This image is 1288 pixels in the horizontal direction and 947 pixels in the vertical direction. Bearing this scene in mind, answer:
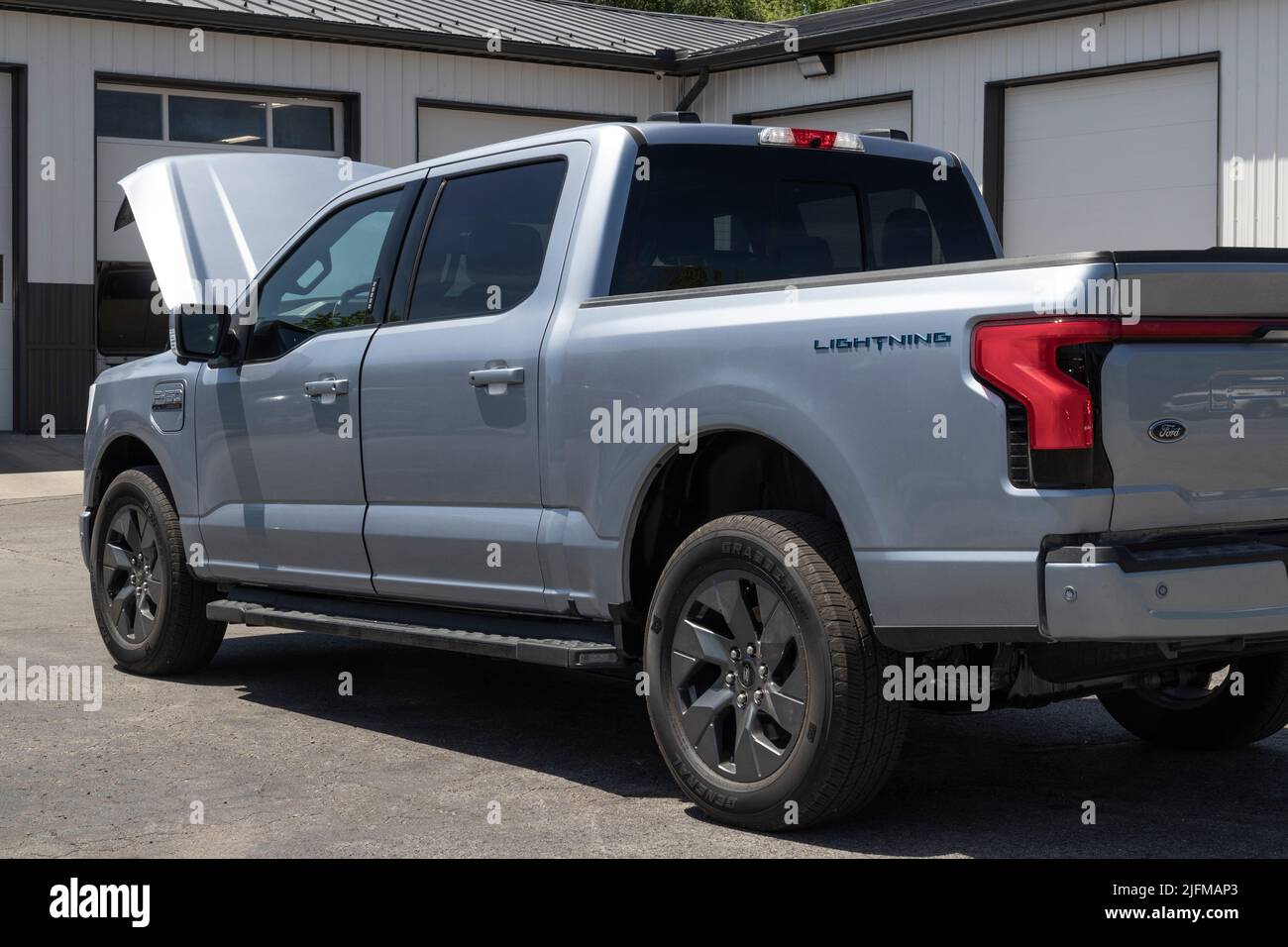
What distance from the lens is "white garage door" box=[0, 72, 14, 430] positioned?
1922 centimetres

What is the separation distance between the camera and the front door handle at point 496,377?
5637mm

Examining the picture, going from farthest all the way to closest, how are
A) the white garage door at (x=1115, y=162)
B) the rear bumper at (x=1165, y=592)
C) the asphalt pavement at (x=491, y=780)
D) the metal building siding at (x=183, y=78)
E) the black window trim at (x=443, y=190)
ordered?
1. the metal building siding at (x=183, y=78)
2. the white garage door at (x=1115, y=162)
3. the black window trim at (x=443, y=190)
4. the asphalt pavement at (x=491, y=780)
5. the rear bumper at (x=1165, y=592)

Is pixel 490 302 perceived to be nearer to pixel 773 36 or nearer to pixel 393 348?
pixel 393 348

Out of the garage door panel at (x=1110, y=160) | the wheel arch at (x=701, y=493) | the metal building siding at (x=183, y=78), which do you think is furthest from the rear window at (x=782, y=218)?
the metal building siding at (x=183, y=78)

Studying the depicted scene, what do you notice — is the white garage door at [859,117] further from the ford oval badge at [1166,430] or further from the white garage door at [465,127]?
the ford oval badge at [1166,430]

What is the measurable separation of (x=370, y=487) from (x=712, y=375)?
5.84ft

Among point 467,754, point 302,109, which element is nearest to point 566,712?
point 467,754

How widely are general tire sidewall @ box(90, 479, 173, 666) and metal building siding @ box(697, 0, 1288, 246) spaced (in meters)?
12.3

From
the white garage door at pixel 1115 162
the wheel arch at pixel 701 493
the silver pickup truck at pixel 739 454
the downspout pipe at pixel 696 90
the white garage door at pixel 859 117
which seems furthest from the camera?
the downspout pipe at pixel 696 90

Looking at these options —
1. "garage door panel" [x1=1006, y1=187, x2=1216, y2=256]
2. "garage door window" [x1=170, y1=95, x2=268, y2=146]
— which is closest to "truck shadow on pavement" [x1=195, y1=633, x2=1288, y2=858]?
"garage door panel" [x1=1006, y1=187, x2=1216, y2=256]

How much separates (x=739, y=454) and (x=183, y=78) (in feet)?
54.1

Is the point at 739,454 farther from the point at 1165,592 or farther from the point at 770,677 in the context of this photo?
the point at 1165,592

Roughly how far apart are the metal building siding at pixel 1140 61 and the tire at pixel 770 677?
13.1 metres
